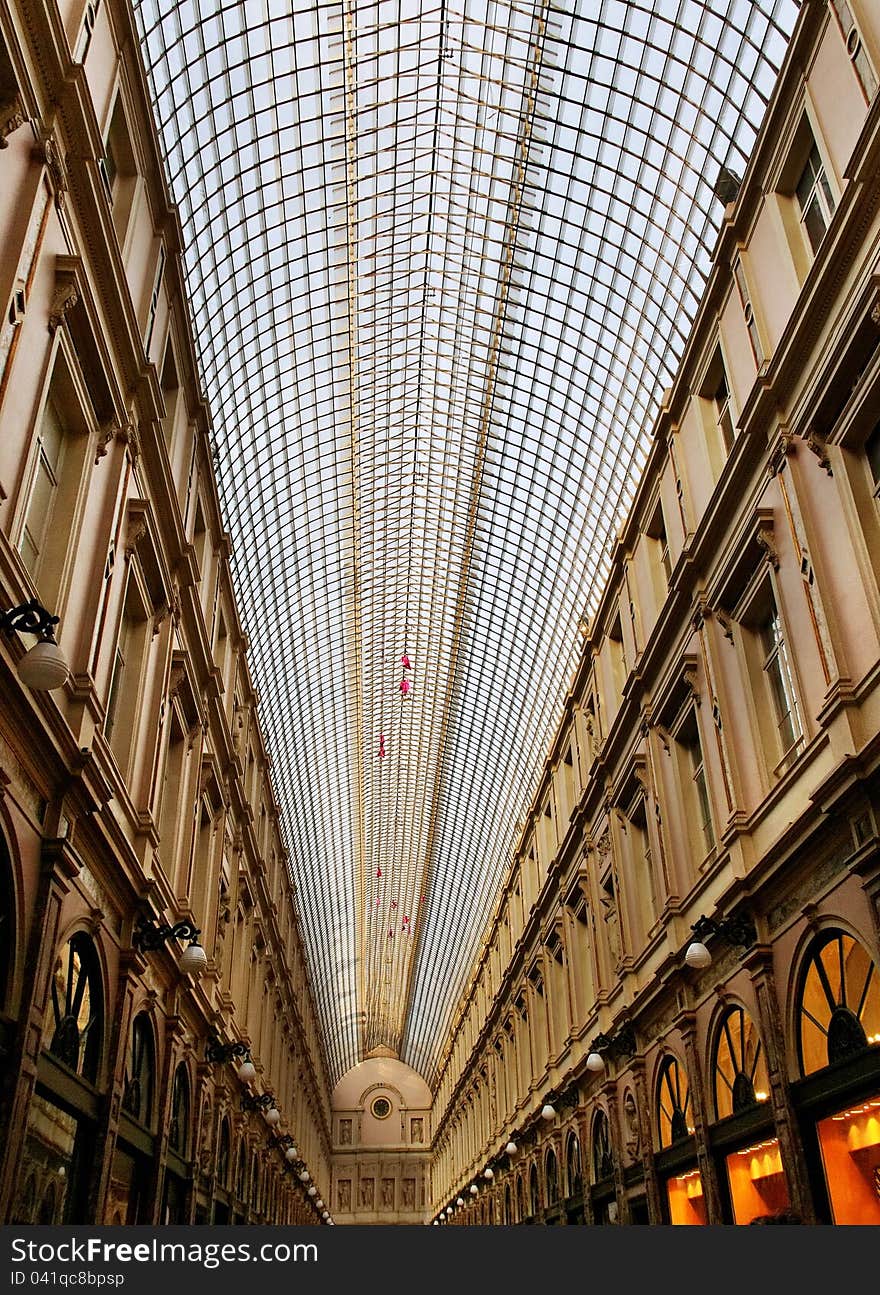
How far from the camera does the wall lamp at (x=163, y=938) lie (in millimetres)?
18094

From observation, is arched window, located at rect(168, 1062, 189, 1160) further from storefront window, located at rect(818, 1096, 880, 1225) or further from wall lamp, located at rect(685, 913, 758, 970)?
storefront window, located at rect(818, 1096, 880, 1225)

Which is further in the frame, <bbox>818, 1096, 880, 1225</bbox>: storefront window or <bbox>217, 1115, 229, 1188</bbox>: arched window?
<bbox>217, 1115, 229, 1188</bbox>: arched window

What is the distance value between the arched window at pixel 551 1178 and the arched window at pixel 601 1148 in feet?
20.6

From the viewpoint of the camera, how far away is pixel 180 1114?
24266 millimetres

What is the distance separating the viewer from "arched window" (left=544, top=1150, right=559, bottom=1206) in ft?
117

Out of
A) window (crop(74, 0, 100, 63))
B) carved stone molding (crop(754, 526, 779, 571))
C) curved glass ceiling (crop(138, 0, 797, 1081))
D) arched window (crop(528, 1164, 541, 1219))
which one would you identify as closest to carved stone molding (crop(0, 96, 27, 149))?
window (crop(74, 0, 100, 63))

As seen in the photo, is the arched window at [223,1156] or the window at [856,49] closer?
the window at [856,49]

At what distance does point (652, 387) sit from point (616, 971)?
52.9 ft

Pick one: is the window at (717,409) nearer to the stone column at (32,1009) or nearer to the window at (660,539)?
the window at (660,539)

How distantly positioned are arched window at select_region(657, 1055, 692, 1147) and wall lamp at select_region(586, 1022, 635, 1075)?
1.83 metres

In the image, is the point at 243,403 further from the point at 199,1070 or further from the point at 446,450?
the point at 199,1070

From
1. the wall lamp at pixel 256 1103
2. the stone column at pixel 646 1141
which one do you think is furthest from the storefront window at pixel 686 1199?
the wall lamp at pixel 256 1103

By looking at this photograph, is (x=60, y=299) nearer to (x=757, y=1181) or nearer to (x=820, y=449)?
(x=820, y=449)

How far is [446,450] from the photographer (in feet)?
153
